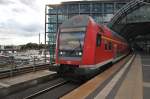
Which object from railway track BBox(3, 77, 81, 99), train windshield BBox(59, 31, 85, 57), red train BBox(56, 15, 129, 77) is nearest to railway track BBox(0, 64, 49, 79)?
railway track BBox(3, 77, 81, 99)

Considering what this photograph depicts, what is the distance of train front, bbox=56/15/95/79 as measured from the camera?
12139mm

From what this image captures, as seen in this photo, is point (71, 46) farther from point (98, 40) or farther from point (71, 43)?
point (98, 40)

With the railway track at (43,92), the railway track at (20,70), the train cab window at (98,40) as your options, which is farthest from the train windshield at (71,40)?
the railway track at (20,70)

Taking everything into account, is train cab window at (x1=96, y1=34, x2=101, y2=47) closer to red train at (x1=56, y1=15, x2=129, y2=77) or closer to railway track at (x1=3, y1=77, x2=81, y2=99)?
red train at (x1=56, y1=15, x2=129, y2=77)

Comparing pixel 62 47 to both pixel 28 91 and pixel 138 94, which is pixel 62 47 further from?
pixel 138 94

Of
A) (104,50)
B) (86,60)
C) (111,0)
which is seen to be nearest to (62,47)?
(86,60)

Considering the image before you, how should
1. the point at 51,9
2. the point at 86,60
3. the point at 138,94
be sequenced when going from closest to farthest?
the point at 138,94 → the point at 86,60 → the point at 51,9

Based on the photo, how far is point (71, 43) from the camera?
1255 cm

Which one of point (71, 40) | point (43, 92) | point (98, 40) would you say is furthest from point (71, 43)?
point (43, 92)

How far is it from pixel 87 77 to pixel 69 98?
15.1ft

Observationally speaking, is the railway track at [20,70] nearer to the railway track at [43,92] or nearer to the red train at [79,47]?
the railway track at [43,92]

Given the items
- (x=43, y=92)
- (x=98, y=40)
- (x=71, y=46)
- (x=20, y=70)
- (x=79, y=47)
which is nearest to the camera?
(x=43, y=92)

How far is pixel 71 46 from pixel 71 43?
0.16 m

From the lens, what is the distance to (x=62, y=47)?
12844mm
